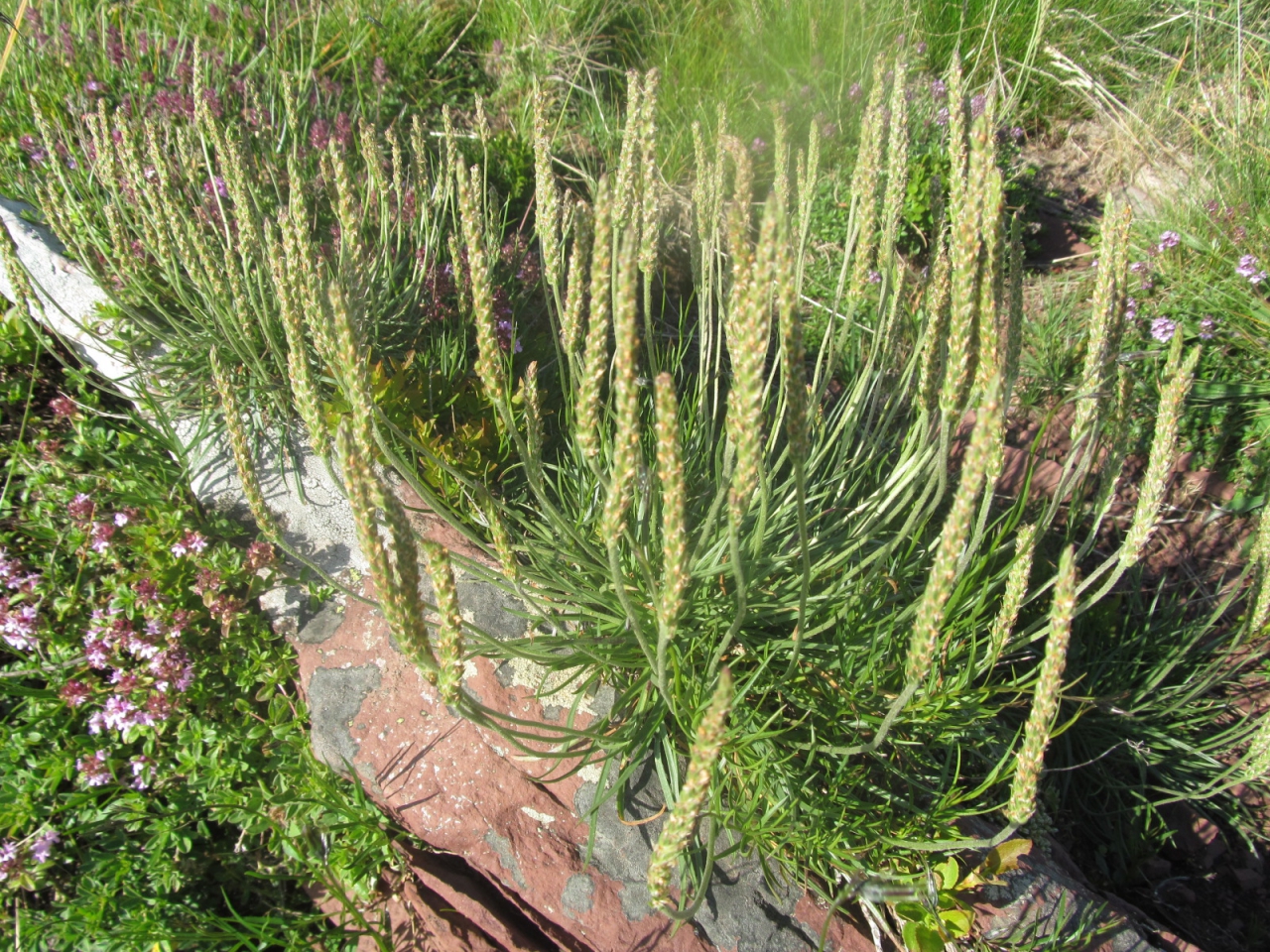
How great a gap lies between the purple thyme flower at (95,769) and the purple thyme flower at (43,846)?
15 centimetres

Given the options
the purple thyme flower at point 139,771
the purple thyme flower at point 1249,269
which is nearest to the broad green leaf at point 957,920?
the purple thyme flower at point 139,771

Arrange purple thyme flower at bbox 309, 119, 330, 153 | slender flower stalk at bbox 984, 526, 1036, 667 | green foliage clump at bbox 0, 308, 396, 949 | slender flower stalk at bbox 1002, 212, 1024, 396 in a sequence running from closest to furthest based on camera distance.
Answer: slender flower stalk at bbox 984, 526, 1036, 667 < slender flower stalk at bbox 1002, 212, 1024, 396 < green foliage clump at bbox 0, 308, 396, 949 < purple thyme flower at bbox 309, 119, 330, 153

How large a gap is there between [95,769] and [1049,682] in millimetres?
2445

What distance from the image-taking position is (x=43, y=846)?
2.19 m

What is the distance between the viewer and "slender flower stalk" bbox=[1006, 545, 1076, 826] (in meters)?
1.24

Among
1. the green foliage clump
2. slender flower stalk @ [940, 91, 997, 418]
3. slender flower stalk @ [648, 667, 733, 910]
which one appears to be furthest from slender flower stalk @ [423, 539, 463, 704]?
the green foliage clump

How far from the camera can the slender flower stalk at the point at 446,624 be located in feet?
4.01

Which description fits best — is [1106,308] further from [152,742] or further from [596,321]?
[152,742]

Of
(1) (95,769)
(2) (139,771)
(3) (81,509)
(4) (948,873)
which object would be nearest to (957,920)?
(4) (948,873)

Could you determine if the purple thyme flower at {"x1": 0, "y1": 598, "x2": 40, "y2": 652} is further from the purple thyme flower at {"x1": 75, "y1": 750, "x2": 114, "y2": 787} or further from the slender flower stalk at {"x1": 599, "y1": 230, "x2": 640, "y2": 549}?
the slender flower stalk at {"x1": 599, "y1": 230, "x2": 640, "y2": 549}

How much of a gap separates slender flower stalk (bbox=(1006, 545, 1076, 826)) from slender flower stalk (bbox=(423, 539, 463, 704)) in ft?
3.02

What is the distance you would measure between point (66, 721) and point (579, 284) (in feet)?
6.76

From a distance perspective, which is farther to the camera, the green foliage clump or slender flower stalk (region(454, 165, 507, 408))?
the green foliage clump

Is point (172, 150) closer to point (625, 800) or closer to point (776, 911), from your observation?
point (625, 800)
